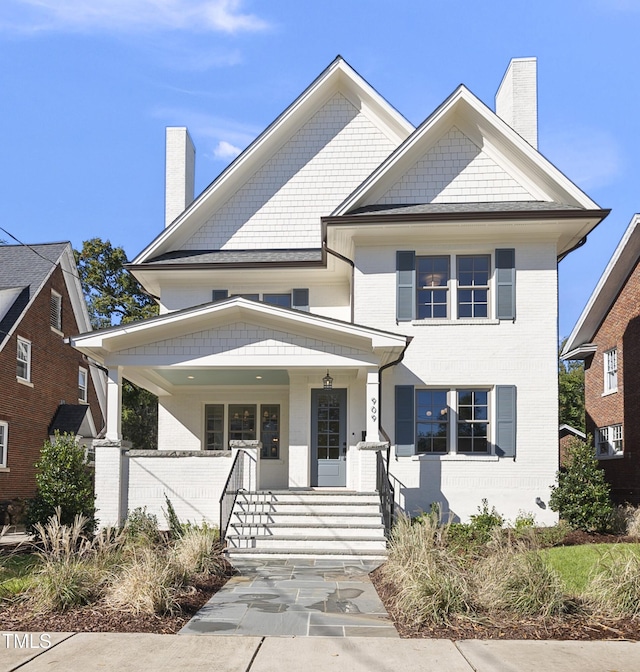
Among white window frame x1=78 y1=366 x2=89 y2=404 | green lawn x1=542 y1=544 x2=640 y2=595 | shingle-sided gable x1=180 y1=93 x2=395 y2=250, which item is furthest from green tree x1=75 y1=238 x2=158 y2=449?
green lawn x1=542 y1=544 x2=640 y2=595

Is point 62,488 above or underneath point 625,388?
underneath

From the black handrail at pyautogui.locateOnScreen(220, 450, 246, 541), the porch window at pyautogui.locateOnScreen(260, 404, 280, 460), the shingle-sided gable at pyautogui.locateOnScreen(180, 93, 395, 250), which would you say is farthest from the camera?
the shingle-sided gable at pyautogui.locateOnScreen(180, 93, 395, 250)

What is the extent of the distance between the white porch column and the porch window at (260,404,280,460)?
4.66 m

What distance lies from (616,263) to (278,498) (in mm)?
11260

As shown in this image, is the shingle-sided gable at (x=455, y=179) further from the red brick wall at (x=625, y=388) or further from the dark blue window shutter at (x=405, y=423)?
the red brick wall at (x=625, y=388)

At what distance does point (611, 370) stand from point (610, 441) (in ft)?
6.69

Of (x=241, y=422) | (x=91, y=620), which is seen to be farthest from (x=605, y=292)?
(x=91, y=620)

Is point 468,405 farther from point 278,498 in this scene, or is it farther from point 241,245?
point 241,245

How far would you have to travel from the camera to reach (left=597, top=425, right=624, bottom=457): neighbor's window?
64.5 feet

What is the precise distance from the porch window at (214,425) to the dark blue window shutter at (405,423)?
496 cm

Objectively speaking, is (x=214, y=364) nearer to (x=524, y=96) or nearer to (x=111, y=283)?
(x=524, y=96)

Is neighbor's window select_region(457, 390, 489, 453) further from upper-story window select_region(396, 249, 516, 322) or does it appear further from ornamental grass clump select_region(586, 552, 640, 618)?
ornamental grass clump select_region(586, 552, 640, 618)

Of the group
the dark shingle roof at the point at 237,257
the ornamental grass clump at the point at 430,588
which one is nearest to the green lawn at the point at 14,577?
the ornamental grass clump at the point at 430,588

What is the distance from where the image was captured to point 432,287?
1514cm
